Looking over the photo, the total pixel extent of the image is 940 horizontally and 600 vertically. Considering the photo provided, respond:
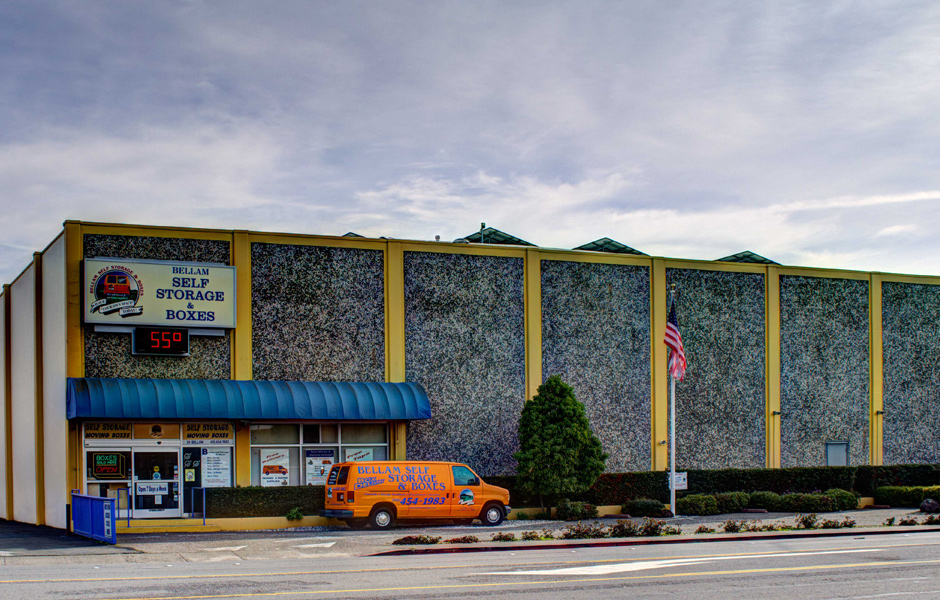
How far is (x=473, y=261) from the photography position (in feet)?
95.6

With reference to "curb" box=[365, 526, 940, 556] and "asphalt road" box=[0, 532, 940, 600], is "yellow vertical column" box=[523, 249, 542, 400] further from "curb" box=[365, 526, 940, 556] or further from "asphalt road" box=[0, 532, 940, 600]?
"asphalt road" box=[0, 532, 940, 600]

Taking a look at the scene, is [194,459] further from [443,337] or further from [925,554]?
[925,554]

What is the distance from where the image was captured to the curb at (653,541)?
19.9 meters

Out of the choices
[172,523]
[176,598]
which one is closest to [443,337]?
[172,523]

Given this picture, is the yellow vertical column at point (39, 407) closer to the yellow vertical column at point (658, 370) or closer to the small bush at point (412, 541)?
the small bush at point (412, 541)

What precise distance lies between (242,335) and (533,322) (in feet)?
30.0

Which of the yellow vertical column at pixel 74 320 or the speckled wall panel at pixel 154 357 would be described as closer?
the yellow vertical column at pixel 74 320

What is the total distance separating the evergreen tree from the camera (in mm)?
27453

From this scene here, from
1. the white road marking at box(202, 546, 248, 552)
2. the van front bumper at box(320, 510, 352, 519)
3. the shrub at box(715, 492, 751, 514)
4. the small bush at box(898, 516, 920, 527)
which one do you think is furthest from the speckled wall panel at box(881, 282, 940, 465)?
the white road marking at box(202, 546, 248, 552)

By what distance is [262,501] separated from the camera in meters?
25.3

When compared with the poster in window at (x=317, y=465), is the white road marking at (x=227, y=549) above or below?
below

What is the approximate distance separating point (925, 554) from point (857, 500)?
1408 centimetres

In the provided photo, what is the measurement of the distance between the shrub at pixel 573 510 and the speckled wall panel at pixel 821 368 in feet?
28.9

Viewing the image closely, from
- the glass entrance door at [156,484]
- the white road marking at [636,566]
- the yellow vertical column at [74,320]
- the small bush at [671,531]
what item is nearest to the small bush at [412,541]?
the white road marking at [636,566]
